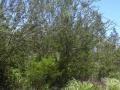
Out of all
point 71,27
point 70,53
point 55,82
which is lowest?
point 55,82

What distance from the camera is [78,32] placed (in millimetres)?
23656

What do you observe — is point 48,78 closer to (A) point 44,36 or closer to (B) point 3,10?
(A) point 44,36

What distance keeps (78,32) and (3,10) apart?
21.3 feet

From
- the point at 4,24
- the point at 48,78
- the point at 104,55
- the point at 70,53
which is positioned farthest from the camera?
the point at 104,55

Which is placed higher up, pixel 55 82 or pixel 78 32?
pixel 78 32

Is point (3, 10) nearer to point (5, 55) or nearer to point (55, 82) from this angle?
point (5, 55)

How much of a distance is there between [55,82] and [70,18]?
13.1ft

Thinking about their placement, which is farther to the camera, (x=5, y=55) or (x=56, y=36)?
(x=56, y=36)

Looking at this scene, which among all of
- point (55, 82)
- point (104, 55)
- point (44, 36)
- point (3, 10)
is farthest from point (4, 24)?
point (104, 55)

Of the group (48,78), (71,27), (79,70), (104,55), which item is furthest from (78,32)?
(104,55)

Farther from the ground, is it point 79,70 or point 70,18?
point 70,18

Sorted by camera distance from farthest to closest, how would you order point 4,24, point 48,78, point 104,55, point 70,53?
point 104,55
point 70,53
point 48,78
point 4,24

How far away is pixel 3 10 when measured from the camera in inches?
723

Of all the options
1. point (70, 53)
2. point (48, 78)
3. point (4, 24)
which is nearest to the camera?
point (4, 24)
